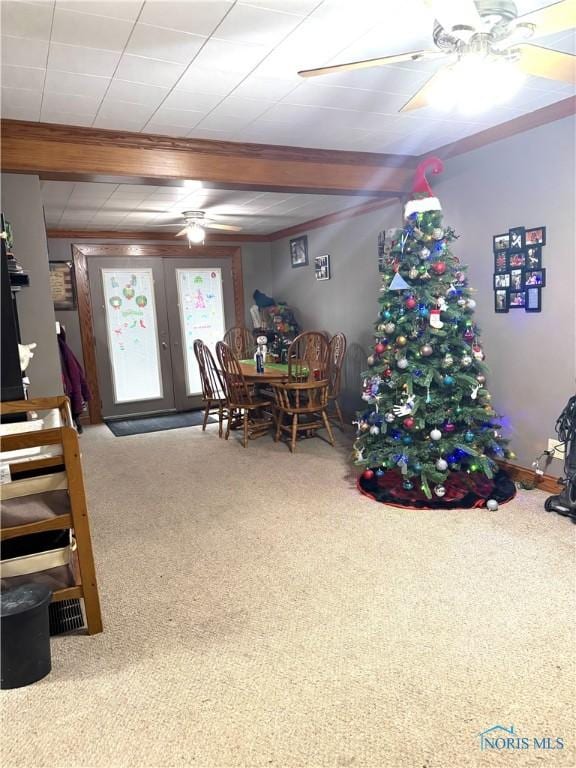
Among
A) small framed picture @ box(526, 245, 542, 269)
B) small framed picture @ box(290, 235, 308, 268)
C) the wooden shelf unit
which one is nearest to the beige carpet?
the wooden shelf unit

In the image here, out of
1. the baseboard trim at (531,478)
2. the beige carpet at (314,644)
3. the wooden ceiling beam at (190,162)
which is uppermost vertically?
the wooden ceiling beam at (190,162)

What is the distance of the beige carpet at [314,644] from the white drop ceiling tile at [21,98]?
2.38 metres

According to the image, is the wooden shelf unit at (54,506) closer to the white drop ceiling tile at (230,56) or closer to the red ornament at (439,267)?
the white drop ceiling tile at (230,56)

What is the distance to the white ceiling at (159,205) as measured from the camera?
4180 mm

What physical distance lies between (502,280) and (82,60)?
2.77 m

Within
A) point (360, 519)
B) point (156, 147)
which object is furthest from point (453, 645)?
point (156, 147)

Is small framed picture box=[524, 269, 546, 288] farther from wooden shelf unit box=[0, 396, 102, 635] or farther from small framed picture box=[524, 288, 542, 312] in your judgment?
wooden shelf unit box=[0, 396, 102, 635]

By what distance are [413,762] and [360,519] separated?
5.50 feet

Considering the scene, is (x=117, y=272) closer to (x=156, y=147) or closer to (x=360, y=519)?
(x=156, y=147)

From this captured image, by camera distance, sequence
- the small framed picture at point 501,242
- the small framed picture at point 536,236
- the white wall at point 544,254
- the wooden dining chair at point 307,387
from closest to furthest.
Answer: the white wall at point 544,254 → the small framed picture at point 536,236 → the small framed picture at point 501,242 → the wooden dining chair at point 307,387

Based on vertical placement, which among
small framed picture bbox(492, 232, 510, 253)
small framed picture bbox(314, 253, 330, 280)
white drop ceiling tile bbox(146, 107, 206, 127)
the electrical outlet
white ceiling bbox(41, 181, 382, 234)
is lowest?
the electrical outlet

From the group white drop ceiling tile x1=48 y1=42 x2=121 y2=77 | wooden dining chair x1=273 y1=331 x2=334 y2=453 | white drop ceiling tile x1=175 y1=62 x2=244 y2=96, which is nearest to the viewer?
white drop ceiling tile x1=48 y1=42 x2=121 y2=77

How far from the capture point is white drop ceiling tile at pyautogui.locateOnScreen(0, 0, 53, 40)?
5.77 feet

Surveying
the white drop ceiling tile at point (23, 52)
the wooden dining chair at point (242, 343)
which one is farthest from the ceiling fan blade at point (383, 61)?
the wooden dining chair at point (242, 343)
